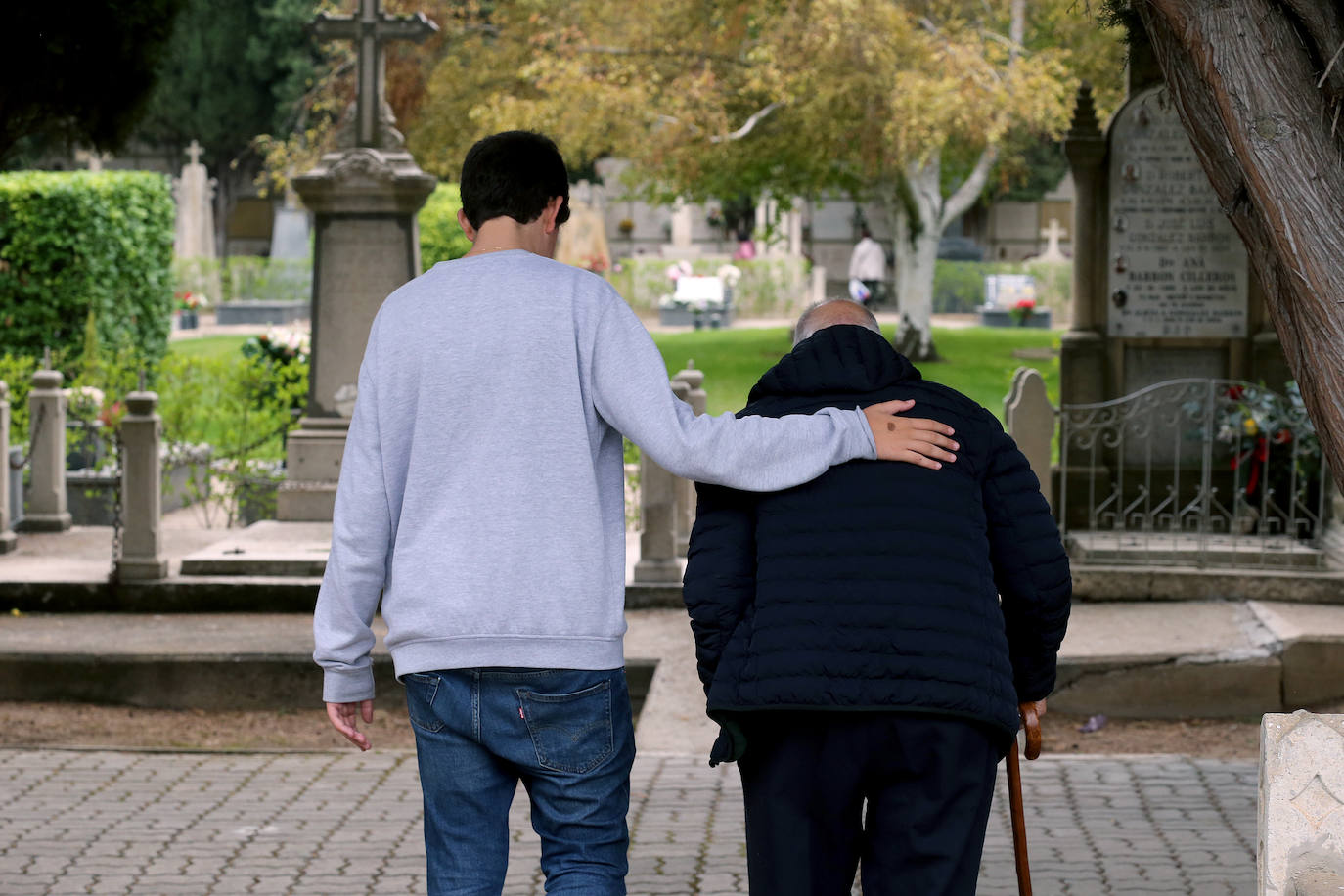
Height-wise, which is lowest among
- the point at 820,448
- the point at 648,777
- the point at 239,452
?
the point at 648,777

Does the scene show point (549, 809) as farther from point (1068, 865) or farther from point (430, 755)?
point (1068, 865)

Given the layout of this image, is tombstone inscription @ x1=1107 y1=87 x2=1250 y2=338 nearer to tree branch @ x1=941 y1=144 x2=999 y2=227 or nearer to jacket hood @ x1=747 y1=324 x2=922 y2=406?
jacket hood @ x1=747 y1=324 x2=922 y2=406

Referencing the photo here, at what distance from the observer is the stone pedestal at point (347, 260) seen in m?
10.9

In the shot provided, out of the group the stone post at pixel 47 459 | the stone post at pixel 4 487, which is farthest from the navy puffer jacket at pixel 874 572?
the stone post at pixel 47 459

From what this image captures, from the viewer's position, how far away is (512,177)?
3127 mm

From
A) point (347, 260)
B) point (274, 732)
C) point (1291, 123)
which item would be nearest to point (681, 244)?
point (347, 260)

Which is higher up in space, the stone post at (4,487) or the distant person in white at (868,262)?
the distant person in white at (868,262)

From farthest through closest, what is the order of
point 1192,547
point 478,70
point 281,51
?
point 281,51 < point 478,70 < point 1192,547

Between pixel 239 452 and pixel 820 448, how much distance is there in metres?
9.87

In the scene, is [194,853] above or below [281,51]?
below

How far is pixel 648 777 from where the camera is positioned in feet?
21.1

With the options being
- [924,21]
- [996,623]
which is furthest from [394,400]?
[924,21]

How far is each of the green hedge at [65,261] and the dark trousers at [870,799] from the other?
1403 cm

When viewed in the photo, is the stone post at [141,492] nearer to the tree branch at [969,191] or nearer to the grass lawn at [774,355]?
the grass lawn at [774,355]
